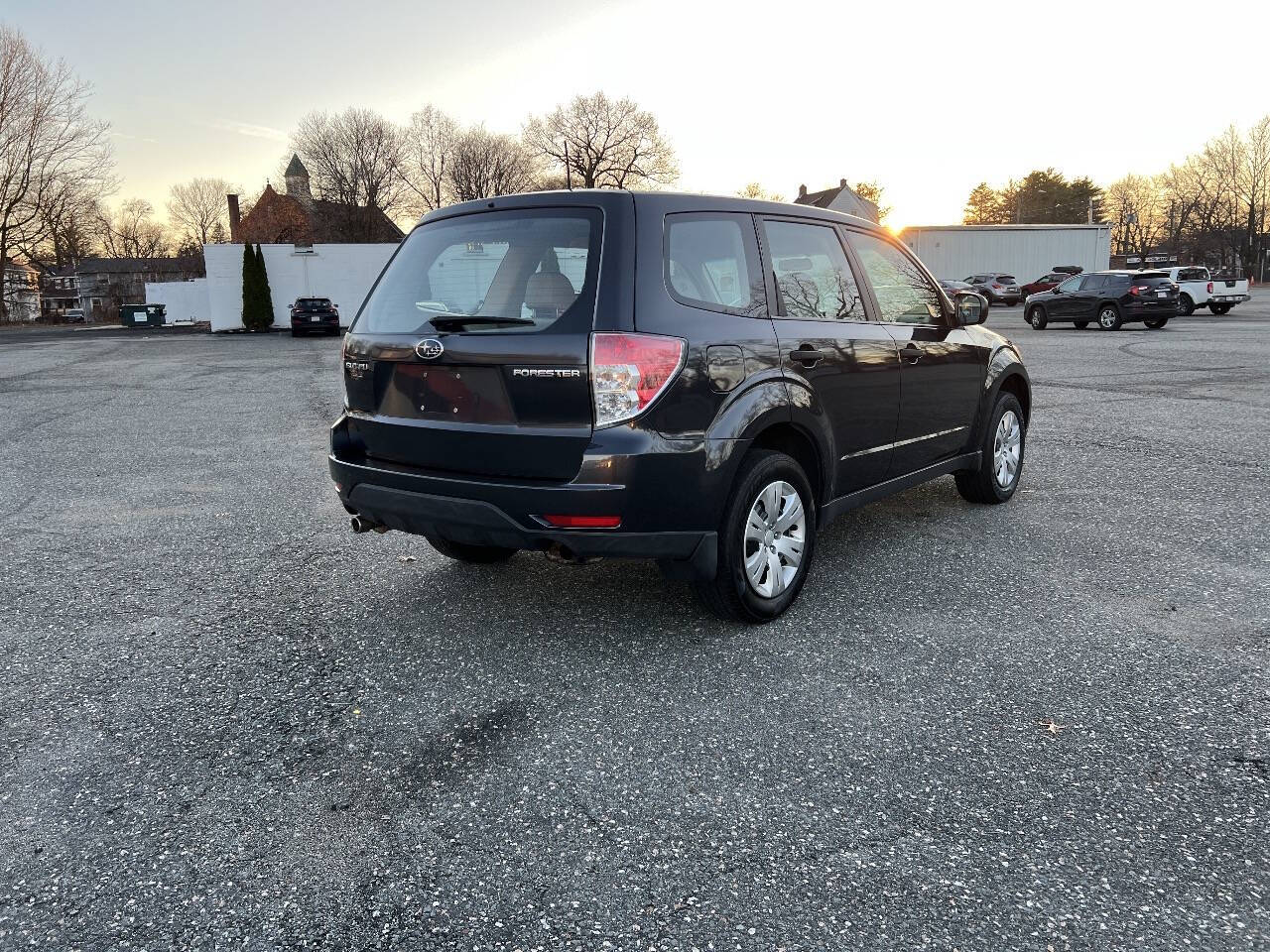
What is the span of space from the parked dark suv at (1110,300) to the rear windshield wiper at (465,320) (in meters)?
24.5

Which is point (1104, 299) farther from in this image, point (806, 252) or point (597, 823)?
point (597, 823)

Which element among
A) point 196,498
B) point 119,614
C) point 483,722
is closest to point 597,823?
point 483,722

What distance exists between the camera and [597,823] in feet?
8.49

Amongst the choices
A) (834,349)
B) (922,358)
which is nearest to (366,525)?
(834,349)

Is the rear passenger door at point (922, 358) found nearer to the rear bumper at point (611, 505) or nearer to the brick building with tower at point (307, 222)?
the rear bumper at point (611, 505)

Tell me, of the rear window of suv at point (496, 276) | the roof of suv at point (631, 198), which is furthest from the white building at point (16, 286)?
the roof of suv at point (631, 198)

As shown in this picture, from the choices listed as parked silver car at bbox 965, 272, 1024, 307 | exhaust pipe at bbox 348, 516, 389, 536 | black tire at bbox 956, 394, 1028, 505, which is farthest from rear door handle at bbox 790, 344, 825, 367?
parked silver car at bbox 965, 272, 1024, 307

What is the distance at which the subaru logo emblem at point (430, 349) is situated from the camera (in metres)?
3.64

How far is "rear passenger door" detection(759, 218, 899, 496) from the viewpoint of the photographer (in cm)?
412

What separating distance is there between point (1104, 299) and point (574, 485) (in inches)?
997

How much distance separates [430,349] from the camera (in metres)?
3.66

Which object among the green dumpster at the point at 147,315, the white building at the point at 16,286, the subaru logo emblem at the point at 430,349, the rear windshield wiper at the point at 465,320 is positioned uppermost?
the white building at the point at 16,286

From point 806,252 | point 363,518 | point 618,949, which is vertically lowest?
point 618,949

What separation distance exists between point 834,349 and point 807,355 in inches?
10.4
